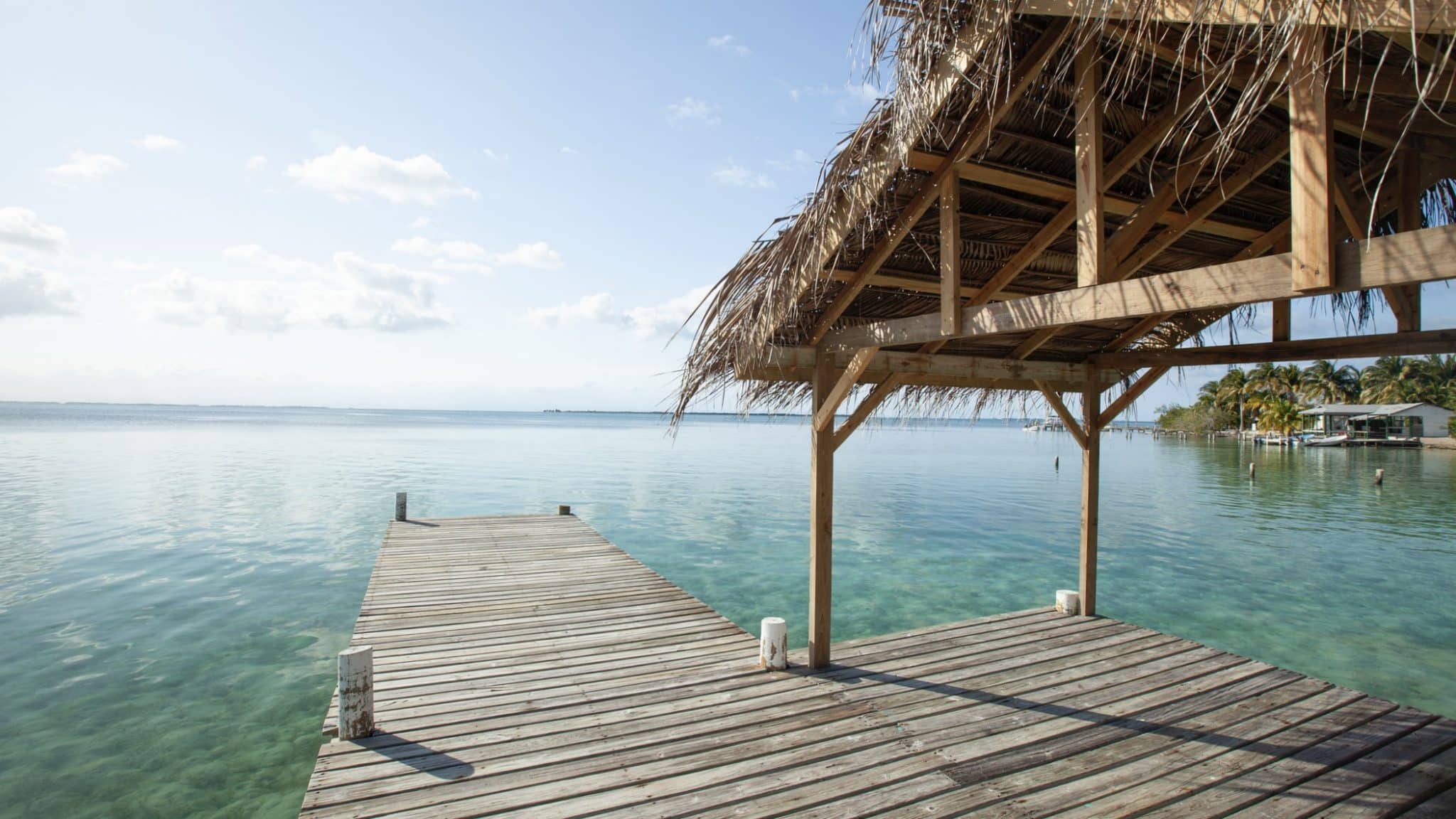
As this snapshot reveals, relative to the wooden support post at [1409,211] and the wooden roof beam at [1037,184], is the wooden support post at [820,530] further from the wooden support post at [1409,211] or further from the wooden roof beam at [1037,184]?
the wooden support post at [1409,211]

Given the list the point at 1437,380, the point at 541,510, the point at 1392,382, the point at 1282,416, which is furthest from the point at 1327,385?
the point at 541,510

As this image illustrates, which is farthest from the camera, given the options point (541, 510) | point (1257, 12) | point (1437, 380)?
point (1437, 380)

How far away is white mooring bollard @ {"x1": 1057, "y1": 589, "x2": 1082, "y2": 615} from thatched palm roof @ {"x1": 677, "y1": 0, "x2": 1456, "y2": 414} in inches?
83.8

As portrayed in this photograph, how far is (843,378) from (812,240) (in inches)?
35.3

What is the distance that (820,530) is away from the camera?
479 cm

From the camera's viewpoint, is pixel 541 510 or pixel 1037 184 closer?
pixel 1037 184

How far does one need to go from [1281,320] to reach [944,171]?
8.01ft

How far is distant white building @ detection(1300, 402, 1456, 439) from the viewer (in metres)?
46.0

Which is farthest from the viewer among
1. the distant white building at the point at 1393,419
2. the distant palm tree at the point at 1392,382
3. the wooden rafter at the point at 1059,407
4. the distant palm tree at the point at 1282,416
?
the distant palm tree at the point at 1392,382

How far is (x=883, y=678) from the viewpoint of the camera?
4574 millimetres

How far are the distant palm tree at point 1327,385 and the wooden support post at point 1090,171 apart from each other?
63.7 metres

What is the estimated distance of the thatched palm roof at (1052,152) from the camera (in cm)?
261

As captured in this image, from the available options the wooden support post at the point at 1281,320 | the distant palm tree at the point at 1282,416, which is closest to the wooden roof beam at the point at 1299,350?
the wooden support post at the point at 1281,320

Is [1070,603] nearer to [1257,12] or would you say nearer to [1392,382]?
[1257,12]
